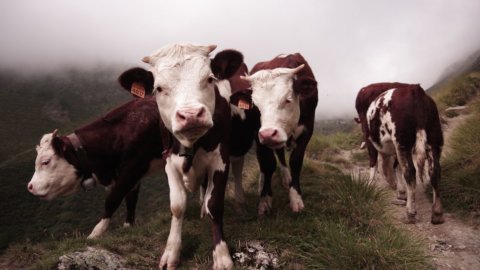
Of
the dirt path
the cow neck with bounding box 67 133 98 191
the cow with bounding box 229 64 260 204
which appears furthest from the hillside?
the dirt path

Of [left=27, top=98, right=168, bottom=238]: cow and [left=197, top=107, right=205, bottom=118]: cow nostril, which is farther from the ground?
[left=197, top=107, right=205, bottom=118]: cow nostril

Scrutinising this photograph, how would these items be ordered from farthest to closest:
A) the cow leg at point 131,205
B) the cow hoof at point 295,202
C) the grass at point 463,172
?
the cow leg at point 131,205
the grass at point 463,172
the cow hoof at point 295,202

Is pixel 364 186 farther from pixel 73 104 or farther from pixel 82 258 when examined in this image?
pixel 73 104

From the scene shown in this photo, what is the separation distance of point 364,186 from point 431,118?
5.15 feet

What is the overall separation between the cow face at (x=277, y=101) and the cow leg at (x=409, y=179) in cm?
205

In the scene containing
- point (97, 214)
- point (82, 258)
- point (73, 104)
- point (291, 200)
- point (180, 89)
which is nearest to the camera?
point (180, 89)

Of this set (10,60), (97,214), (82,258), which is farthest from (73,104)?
Result: (82,258)

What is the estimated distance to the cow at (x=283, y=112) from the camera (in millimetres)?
4711

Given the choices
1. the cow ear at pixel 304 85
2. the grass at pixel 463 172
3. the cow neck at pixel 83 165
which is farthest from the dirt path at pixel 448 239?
the cow neck at pixel 83 165

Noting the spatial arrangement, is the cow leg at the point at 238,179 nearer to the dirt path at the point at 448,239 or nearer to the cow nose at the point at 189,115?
the dirt path at the point at 448,239

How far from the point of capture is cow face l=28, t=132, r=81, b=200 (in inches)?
269

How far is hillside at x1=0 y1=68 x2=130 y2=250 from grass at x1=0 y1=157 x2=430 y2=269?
1.88 meters

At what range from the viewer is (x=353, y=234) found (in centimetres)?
455

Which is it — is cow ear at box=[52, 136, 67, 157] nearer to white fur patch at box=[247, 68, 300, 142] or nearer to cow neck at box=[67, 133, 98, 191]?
cow neck at box=[67, 133, 98, 191]
